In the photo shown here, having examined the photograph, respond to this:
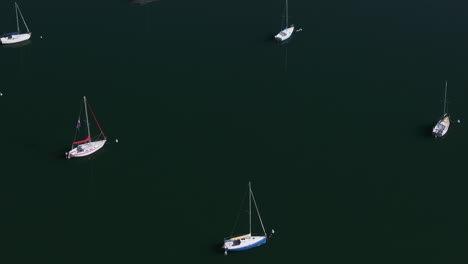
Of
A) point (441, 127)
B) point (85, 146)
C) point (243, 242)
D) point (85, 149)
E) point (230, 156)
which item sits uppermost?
point (441, 127)

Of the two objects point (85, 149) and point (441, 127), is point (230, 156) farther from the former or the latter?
point (441, 127)

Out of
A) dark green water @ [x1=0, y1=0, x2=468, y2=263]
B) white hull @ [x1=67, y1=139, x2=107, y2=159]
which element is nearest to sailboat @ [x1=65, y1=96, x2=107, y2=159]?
white hull @ [x1=67, y1=139, x2=107, y2=159]

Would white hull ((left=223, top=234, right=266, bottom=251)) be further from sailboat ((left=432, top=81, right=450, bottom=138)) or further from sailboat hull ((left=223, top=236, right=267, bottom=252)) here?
sailboat ((left=432, top=81, right=450, bottom=138))

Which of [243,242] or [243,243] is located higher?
[243,242]

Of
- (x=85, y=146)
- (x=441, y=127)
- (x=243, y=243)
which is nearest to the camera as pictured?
(x=243, y=243)

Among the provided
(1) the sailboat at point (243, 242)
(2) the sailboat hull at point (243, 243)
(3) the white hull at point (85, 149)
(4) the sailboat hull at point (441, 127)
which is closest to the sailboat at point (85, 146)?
(3) the white hull at point (85, 149)

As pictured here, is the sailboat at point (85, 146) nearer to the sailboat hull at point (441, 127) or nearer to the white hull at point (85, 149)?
the white hull at point (85, 149)

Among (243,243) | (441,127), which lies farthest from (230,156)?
(441,127)
